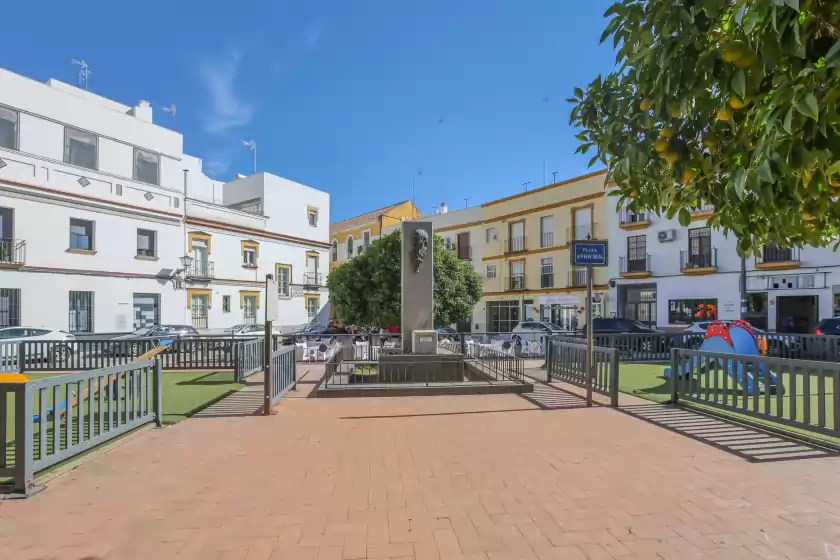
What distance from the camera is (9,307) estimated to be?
20.5 meters

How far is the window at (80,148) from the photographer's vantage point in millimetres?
22547

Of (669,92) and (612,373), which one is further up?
(669,92)

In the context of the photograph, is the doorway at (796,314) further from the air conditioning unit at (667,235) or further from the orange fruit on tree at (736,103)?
the orange fruit on tree at (736,103)

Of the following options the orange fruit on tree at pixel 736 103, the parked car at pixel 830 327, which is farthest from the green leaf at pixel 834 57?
the parked car at pixel 830 327

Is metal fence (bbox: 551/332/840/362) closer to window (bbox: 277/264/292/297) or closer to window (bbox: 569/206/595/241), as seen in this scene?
window (bbox: 569/206/595/241)

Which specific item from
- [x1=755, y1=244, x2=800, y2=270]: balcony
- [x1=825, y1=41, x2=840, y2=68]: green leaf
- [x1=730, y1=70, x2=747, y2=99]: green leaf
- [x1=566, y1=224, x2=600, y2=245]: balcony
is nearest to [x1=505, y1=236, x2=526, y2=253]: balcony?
[x1=566, y1=224, x2=600, y2=245]: balcony

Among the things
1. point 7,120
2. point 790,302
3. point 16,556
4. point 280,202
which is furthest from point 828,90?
point 280,202

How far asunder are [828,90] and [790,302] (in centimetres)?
2894

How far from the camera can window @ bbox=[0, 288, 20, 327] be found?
2025 cm

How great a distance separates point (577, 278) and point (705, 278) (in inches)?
313

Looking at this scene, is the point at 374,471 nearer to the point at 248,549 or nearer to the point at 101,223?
the point at 248,549

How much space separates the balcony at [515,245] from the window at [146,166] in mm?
24762

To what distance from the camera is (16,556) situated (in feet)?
10.1

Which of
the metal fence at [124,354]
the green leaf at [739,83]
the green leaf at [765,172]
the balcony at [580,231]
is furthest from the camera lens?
the balcony at [580,231]
